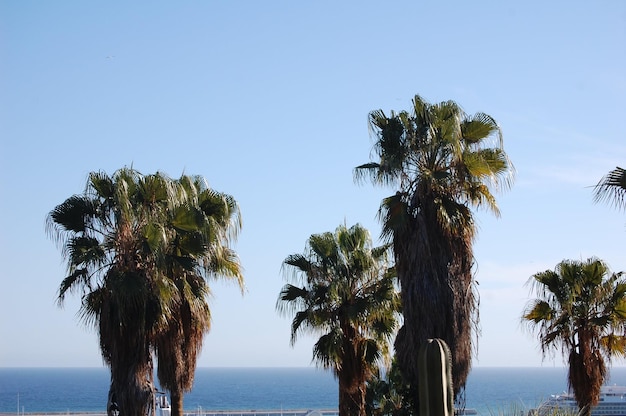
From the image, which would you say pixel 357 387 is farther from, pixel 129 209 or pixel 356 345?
pixel 129 209

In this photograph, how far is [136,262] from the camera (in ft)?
60.5

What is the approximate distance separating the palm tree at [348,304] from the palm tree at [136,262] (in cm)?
372

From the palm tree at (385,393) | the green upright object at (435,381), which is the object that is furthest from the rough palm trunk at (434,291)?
the green upright object at (435,381)

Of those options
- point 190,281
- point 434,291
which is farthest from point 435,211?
point 190,281

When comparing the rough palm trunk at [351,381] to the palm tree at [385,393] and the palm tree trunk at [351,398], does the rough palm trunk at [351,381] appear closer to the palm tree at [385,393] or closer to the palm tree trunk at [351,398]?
the palm tree trunk at [351,398]

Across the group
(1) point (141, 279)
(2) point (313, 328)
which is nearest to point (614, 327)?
(2) point (313, 328)

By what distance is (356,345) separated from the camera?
22.0m

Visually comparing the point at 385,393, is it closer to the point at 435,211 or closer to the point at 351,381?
the point at 351,381

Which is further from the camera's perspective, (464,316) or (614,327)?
(614,327)

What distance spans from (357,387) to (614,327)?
6.45 metres

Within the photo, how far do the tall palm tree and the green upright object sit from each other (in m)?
9.06

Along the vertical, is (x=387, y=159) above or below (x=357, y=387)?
above

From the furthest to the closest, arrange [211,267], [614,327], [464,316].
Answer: [614,327]
[211,267]
[464,316]

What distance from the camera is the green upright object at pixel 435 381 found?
33.4 ft
